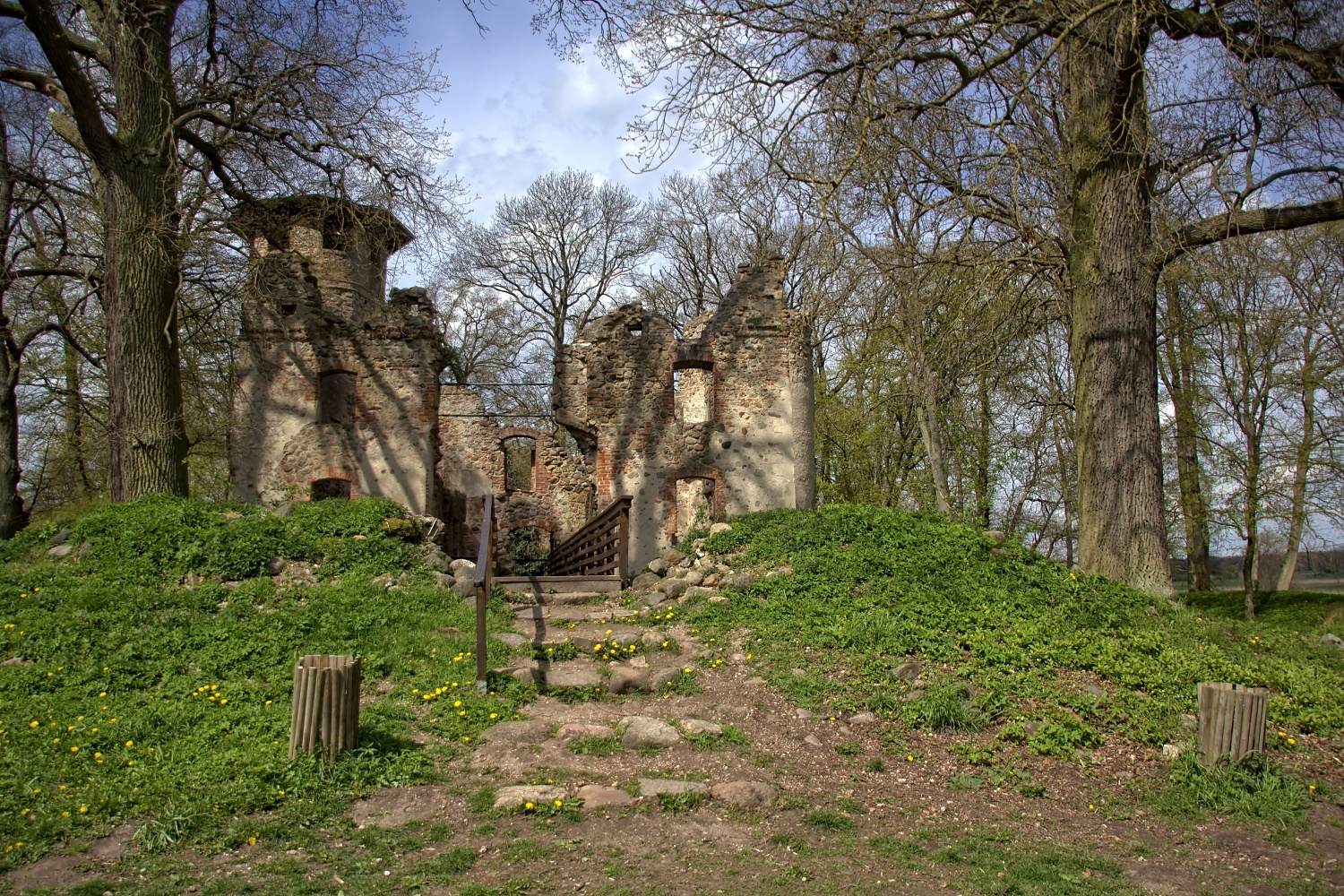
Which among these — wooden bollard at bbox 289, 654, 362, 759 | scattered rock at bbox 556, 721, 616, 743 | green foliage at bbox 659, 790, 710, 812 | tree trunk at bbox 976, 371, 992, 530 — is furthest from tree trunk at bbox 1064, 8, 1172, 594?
tree trunk at bbox 976, 371, 992, 530

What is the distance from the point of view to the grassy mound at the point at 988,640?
723cm

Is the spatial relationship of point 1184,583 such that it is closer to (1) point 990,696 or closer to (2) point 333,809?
(1) point 990,696

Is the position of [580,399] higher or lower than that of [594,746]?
higher

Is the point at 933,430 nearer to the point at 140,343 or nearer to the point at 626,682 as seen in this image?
the point at 626,682

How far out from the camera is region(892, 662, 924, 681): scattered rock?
795 centimetres

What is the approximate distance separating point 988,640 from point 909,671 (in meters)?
1.00

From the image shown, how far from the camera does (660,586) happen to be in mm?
11828

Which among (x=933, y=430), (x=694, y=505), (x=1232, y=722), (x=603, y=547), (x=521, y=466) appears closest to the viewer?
(x=1232, y=722)

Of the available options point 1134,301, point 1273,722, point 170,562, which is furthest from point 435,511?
point 1273,722

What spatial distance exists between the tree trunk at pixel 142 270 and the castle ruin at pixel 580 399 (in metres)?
2.59

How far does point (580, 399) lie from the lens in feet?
52.0

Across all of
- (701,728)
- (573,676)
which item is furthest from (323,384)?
(701,728)

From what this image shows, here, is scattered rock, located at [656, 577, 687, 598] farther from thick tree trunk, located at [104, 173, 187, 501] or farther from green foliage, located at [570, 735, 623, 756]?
thick tree trunk, located at [104, 173, 187, 501]

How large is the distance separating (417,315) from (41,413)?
337 inches
